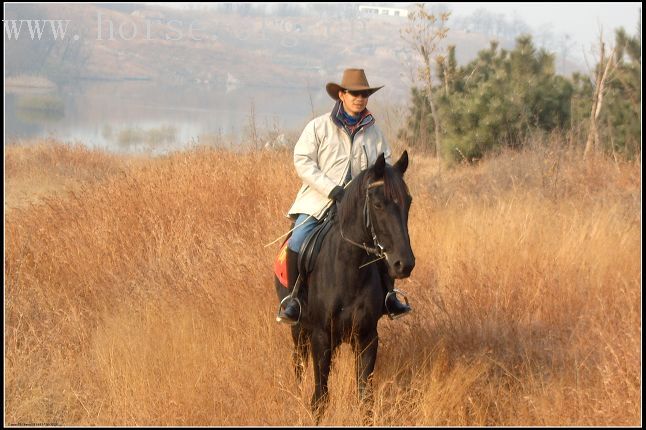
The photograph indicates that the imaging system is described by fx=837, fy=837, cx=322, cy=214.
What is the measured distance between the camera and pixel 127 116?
59875 mm

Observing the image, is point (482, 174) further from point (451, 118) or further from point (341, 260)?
point (341, 260)

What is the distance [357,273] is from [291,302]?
615mm

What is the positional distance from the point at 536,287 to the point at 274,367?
2824 millimetres

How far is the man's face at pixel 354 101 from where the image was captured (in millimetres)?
5824

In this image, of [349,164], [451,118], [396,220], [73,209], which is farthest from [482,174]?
[396,220]

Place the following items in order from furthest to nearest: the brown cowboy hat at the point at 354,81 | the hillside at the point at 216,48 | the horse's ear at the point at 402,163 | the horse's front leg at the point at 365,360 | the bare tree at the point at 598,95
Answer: the hillside at the point at 216,48 < the bare tree at the point at 598,95 < the brown cowboy hat at the point at 354,81 < the horse's front leg at the point at 365,360 < the horse's ear at the point at 402,163

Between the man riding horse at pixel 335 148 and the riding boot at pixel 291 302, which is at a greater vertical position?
the man riding horse at pixel 335 148

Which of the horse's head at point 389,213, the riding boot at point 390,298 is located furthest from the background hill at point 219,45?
the horse's head at point 389,213

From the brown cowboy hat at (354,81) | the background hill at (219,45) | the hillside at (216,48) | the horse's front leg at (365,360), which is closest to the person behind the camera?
the horse's front leg at (365,360)

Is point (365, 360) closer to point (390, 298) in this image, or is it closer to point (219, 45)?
point (390, 298)

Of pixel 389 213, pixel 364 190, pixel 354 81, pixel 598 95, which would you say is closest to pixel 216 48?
pixel 598 95

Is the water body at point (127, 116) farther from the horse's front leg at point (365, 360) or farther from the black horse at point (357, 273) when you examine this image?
the horse's front leg at point (365, 360)

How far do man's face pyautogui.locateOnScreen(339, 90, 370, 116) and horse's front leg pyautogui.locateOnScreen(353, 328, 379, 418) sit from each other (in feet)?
5.10

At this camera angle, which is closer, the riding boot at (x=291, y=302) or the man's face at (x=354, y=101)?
the riding boot at (x=291, y=302)
